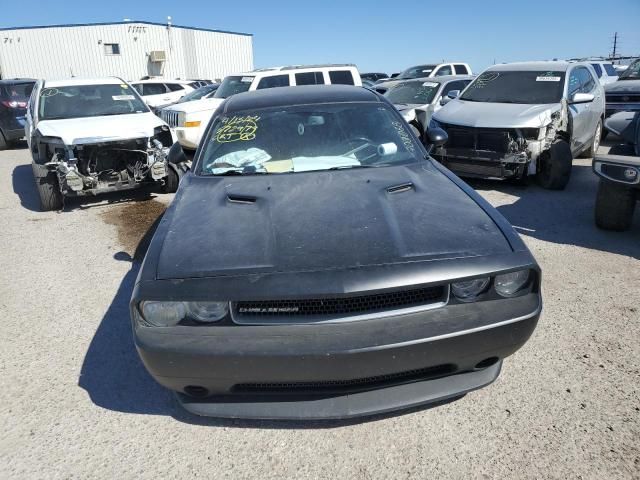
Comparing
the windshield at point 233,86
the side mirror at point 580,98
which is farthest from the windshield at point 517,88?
the windshield at point 233,86

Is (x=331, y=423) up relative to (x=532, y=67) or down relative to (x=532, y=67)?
down

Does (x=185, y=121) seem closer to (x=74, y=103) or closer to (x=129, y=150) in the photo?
(x=74, y=103)

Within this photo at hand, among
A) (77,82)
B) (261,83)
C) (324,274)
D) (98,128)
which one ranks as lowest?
(324,274)

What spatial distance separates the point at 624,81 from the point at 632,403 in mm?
10656

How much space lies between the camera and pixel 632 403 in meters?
2.50

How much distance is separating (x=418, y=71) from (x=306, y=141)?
14.5m

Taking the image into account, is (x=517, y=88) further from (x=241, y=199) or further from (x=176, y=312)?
(x=176, y=312)

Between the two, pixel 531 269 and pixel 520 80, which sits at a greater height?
pixel 520 80

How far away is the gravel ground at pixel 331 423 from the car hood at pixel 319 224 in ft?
2.89

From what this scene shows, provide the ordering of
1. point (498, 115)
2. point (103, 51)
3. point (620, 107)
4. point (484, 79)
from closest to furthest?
point (498, 115)
point (484, 79)
point (620, 107)
point (103, 51)

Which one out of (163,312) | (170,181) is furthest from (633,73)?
(163,312)

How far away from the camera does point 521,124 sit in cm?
661

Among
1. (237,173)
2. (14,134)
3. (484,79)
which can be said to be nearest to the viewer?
(237,173)

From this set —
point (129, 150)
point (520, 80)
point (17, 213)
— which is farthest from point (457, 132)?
point (17, 213)
